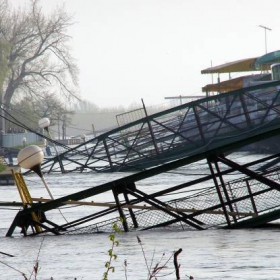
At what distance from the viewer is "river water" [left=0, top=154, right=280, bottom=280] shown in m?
13.9

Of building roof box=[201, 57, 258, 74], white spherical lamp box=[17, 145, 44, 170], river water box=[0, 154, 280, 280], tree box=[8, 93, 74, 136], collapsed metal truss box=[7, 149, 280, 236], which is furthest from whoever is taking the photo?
tree box=[8, 93, 74, 136]

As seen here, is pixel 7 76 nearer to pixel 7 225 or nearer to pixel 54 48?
pixel 54 48

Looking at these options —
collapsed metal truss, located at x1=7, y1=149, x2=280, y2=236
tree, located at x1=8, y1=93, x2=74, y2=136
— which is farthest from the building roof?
collapsed metal truss, located at x1=7, y1=149, x2=280, y2=236

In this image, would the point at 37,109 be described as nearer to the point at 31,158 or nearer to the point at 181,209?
the point at 31,158

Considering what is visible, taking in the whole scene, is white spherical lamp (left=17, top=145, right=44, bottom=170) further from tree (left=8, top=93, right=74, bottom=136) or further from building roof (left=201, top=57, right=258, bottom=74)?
tree (left=8, top=93, right=74, bottom=136)

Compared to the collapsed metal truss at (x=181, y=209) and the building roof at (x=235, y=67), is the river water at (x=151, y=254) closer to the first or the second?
the collapsed metal truss at (x=181, y=209)

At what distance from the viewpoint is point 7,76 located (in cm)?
12525

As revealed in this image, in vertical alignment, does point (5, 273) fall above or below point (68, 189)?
above

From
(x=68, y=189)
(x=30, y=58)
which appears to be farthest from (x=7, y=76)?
(x=68, y=189)

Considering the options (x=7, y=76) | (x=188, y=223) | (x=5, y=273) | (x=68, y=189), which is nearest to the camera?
(x=5, y=273)

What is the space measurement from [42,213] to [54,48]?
4058 inches

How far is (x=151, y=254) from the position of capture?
54.8 feet

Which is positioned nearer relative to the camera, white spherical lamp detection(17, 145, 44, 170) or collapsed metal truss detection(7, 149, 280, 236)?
collapsed metal truss detection(7, 149, 280, 236)

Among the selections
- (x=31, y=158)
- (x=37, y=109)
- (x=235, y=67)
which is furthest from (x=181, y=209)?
(x=37, y=109)
